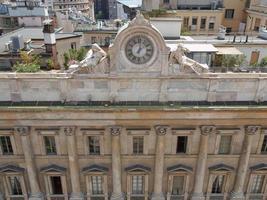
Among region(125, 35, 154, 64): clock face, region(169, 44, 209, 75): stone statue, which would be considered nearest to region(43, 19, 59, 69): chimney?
region(125, 35, 154, 64): clock face

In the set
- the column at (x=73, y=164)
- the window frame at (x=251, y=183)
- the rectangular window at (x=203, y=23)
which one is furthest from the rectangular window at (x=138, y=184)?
the rectangular window at (x=203, y=23)

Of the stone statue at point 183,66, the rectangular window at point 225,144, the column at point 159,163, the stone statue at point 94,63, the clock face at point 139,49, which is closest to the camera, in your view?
the clock face at point 139,49

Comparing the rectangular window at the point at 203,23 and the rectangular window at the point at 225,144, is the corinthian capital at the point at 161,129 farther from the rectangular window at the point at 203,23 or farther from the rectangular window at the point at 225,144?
the rectangular window at the point at 203,23

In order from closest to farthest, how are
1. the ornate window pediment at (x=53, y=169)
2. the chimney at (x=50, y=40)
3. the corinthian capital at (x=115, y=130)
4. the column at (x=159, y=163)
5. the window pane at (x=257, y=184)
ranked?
the corinthian capital at (x=115, y=130) → the column at (x=159, y=163) → the ornate window pediment at (x=53, y=169) → the window pane at (x=257, y=184) → the chimney at (x=50, y=40)

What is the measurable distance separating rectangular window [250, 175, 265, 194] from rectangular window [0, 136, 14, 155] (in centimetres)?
2732

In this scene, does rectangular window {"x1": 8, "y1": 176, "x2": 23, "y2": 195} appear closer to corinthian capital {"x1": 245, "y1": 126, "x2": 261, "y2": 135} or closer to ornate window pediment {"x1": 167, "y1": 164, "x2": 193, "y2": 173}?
ornate window pediment {"x1": 167, "y1": 164, "x2": 193, "y2": 173}

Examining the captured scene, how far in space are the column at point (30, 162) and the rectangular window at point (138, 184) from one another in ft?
35.7

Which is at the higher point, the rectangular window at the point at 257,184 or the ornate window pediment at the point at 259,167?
the ornate window pediment at the point at 259,167

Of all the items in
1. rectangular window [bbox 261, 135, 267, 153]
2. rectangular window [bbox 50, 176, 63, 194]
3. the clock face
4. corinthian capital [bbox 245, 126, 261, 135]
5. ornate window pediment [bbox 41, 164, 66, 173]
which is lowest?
rectangular window [bbox 50, 176, 63, 194]

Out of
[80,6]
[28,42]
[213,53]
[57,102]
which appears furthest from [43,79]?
[80,6]

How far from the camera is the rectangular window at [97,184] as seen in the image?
117 ft

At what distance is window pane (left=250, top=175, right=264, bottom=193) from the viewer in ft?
117

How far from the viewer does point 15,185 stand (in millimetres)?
36094

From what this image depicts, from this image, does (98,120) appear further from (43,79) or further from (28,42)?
(28,42)
